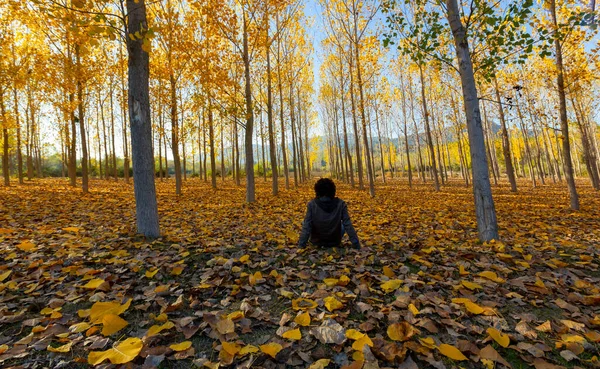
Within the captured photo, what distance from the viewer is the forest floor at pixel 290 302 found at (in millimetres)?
1661

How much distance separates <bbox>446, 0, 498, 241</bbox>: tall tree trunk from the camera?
4.35m

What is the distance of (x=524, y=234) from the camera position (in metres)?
5.12

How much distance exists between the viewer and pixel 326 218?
3871 millimetres

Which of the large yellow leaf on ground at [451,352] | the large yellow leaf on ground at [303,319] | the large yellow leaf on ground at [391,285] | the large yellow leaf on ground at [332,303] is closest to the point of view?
the large yellow leaf on ground at [451,352]

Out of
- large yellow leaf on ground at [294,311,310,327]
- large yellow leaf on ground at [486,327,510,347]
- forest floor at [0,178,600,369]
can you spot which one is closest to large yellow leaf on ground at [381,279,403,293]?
forest floor at [0,178,600,369]

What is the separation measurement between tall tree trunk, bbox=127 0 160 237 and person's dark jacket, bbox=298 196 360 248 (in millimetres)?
2533

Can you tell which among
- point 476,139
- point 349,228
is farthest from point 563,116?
point 349,228

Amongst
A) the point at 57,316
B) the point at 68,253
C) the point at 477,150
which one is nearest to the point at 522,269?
the point at 477,150

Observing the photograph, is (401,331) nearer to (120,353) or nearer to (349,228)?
(120,353)

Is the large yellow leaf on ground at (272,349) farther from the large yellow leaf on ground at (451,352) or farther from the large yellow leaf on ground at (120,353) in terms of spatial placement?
the large yellow leaf on ground at (451,352)

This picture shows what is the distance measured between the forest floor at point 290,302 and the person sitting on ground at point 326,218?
23 cm

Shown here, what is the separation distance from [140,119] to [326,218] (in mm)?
3194

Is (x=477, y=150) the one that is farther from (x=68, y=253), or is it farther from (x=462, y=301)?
(x=68, y=253)

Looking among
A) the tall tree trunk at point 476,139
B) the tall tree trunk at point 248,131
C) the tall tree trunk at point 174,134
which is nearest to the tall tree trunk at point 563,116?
the tall tree trunk at point 476,139
